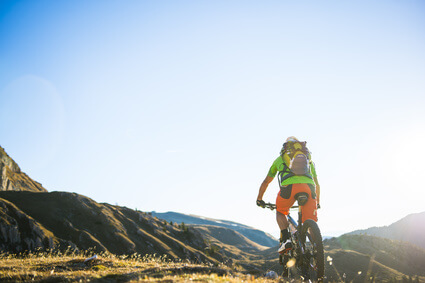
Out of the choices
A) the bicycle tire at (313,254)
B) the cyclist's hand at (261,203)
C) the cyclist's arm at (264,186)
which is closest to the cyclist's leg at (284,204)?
the cyclist's hand at (261,203)

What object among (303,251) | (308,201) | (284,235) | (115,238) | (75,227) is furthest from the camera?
(115,238)

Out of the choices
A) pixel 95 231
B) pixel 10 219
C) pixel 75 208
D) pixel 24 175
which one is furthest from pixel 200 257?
pixel 24 175

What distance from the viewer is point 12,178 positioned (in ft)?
397

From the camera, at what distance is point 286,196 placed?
21.3ft

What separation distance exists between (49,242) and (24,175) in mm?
105052

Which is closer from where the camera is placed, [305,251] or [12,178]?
[305,251]

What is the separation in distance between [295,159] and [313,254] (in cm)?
219

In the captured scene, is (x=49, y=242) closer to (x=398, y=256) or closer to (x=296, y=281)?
(x=296, y=281)

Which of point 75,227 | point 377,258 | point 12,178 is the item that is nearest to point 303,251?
point 75,227

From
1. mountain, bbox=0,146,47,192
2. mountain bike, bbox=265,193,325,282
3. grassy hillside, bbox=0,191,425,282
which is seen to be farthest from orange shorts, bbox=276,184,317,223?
mountain, bbox=0,146,47,192

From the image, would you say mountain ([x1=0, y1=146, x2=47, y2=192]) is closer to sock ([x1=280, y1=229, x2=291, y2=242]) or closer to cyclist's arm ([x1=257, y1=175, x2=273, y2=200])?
cyclist's arm ([x1=257, y1=175, x2=273, y2=200])

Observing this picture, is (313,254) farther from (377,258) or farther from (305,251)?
(377,258)

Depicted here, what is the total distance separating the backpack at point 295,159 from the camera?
6.35m

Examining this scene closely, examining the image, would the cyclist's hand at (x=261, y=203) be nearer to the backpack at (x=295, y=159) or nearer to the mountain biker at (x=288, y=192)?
the mountain biker at (x=288, y=192)
